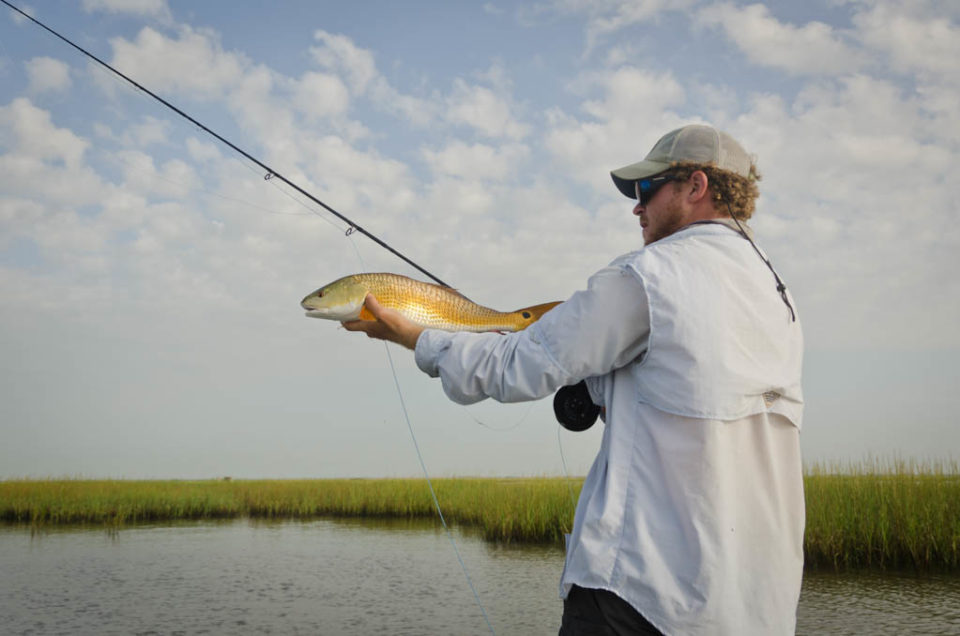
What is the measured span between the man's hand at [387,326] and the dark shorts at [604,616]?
0.97m

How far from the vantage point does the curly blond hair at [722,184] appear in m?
2.33

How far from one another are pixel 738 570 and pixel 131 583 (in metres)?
12.6

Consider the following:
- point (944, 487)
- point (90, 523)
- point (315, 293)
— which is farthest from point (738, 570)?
point (90, 523)

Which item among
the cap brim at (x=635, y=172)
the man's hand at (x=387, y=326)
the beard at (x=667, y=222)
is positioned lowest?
the man's hand at (x=387, y=326)

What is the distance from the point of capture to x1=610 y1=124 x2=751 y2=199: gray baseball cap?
7.63 ft

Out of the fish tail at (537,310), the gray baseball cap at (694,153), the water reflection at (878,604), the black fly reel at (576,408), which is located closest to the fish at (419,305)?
the fish tail at (537,310)

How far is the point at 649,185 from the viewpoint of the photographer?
240 cm

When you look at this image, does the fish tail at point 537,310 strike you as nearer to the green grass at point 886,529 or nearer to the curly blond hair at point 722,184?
the curly blond hair at point 722,184

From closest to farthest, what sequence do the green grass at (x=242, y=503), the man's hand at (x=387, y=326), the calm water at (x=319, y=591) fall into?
A: 1. the man's hand at (x=387, y=326)
2. the calm water at (x=319, y=591)
3. the green grass at (x=242, y=503)

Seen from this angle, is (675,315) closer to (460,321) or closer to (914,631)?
(460,321)

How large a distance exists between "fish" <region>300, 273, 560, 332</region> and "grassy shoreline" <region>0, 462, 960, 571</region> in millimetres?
4145

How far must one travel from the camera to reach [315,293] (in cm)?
323

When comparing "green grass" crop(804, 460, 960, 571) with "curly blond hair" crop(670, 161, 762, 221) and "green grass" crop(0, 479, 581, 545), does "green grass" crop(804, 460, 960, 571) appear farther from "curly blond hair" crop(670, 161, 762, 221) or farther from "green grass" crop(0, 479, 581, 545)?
"curly blond hair" crop(670, 161, 762, 221)

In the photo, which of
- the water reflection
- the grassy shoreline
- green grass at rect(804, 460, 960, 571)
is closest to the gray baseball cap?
the grassy shoreline
